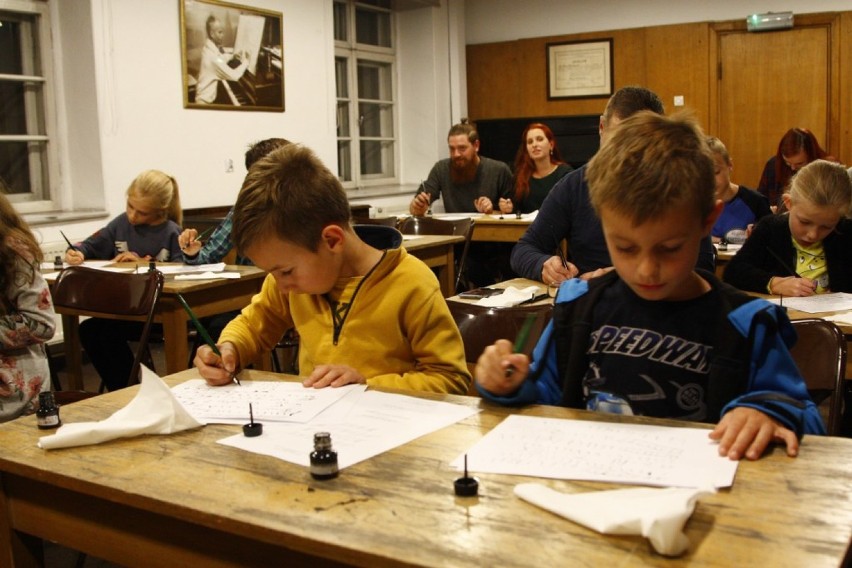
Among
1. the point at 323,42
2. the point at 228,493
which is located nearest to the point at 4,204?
the point at 228,493

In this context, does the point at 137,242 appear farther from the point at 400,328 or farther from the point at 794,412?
the point at 794,412

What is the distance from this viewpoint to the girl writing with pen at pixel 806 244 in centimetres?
296

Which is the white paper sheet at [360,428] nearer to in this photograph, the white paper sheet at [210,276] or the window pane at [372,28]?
the white paper sheet at [210,276]

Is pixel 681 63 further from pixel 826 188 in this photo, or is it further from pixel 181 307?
pixel 181 307

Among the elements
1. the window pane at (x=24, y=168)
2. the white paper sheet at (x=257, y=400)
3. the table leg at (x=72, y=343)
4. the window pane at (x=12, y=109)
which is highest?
the window pane at (x=12, y=109)

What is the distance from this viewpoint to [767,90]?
8.62 m

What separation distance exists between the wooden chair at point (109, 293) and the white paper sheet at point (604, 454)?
1.88 meters

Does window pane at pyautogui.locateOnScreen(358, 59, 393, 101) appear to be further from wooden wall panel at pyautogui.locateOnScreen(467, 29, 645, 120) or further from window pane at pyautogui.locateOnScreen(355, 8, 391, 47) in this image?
wooden wall panel at pyautogui.locateOnScreen(467, 29, 645, 120)

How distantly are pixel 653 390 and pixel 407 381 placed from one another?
0.50 metres

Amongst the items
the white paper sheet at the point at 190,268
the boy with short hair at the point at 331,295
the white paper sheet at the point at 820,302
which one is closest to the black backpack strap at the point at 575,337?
the boy with short hair at the point at 331,295

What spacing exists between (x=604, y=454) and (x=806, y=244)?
2264mm

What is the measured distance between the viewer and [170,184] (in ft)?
15.3

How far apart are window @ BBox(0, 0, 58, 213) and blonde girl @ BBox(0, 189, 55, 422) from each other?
131 inches

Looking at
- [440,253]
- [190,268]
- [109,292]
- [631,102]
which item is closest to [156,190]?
[190,268]
